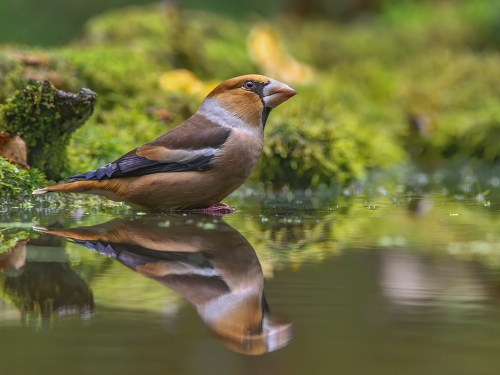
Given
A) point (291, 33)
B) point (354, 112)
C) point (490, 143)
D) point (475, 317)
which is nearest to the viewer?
point (475, 317)

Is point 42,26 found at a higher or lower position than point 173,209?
higher

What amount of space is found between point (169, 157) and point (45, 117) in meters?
1.23

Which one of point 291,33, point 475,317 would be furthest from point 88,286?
point 291,33

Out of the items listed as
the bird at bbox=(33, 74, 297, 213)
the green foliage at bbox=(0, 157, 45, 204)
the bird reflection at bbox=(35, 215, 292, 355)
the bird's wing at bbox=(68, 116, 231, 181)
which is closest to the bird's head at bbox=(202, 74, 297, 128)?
the bird at bbox=(33, 74, 297, 213)

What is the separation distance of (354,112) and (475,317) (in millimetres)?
8943

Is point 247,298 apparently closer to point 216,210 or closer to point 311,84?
point 216,210

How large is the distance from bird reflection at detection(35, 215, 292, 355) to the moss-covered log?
1220 mm

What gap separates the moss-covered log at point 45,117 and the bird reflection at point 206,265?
122cm

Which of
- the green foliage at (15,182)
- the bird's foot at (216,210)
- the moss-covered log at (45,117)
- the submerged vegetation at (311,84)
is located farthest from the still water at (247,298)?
the submerged vegetation at (311,84)

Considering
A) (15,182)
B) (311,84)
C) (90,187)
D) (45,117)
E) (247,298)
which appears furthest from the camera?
(311,84)

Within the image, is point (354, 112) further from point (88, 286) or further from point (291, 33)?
point (88, 286)

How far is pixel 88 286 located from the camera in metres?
2.71

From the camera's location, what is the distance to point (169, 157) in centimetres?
484

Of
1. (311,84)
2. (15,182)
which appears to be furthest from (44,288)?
(311,84)
